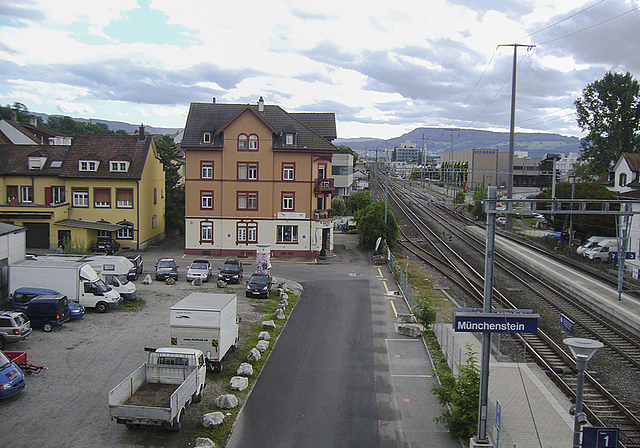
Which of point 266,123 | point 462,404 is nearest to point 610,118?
point 266,123

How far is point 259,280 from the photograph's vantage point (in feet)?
103

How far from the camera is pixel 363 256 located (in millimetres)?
46156

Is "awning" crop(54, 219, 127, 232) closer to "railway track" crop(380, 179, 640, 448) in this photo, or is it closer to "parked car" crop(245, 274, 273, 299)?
"parked car" crop(245, 274, 273, 299)

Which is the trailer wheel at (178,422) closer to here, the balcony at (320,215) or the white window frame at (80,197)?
the balcony at (320,215)

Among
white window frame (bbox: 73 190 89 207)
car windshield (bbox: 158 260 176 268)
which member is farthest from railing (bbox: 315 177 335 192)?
white window frame (bbox: 73 190 89 207)

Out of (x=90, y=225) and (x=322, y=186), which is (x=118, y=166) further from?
(x=322, y=186)

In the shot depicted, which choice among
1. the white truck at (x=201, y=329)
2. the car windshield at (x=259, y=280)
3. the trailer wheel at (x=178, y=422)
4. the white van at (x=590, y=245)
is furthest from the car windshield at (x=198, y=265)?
the white van at (x=590, y=245)

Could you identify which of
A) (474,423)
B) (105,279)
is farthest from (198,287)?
(474,423)

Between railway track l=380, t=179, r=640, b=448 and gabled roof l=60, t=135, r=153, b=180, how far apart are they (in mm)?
27298

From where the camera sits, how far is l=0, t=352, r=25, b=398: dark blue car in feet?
51.5

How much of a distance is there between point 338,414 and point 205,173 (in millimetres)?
33287

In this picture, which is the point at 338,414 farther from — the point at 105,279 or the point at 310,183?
the point at 310,183

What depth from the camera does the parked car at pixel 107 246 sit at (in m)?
42.4

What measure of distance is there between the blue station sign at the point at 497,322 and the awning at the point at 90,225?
37.1 metres
